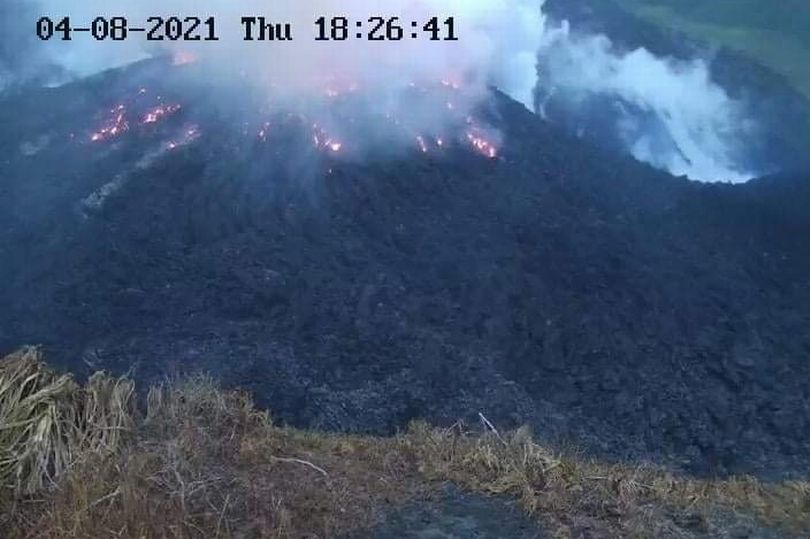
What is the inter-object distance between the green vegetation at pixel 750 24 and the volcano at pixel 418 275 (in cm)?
707

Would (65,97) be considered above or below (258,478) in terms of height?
below

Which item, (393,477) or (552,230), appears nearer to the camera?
(393,477)

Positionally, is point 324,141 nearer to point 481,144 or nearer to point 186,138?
point 186,138

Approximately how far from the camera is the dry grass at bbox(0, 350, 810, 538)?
5.04 m

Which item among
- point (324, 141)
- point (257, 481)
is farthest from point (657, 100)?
point (257, 481)

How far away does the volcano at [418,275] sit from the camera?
29.9 ft

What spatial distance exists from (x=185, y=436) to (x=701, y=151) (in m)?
12.3

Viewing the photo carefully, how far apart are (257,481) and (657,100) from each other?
524 inches

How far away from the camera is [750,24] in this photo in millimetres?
22375

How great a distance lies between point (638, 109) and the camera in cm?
1675

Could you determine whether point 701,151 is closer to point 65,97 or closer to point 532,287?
point 532,287

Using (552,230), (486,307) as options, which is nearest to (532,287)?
(486,307)

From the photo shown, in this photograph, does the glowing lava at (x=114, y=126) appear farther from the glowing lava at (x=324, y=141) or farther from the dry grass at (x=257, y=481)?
the dry grass at (x=257, y=481)

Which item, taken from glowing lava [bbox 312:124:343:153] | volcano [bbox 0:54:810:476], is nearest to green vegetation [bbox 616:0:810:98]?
volcano [bbox 0:54:810:476]
